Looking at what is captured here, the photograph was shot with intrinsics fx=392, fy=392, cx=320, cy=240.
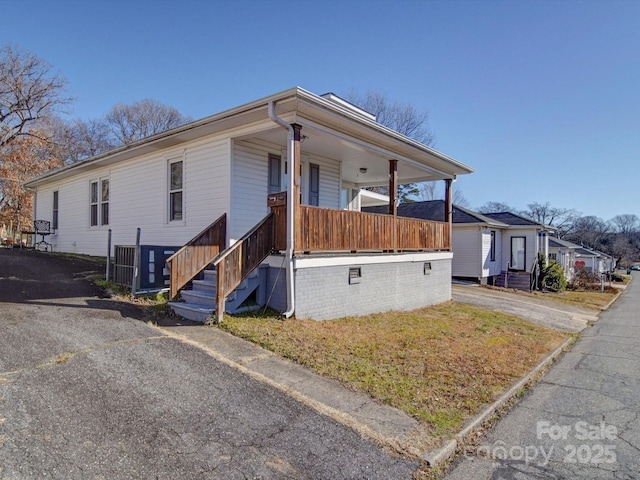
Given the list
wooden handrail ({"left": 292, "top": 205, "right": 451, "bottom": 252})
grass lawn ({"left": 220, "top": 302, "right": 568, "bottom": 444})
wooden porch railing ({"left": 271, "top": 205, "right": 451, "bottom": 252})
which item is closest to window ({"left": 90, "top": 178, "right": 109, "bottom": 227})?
wooden porch railing ({"left": 271, "top": 205, "right": 451, "bottom": 252})

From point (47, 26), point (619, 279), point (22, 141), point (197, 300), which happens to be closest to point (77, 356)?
point (197, 300)

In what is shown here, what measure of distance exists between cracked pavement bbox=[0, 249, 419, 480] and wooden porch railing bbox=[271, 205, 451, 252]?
2.87 metres

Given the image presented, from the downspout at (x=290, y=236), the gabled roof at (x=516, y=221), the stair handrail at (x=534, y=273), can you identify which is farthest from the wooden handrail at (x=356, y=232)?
the gabled roof at (x=516, y=221)

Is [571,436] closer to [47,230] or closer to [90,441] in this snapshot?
[90,441]

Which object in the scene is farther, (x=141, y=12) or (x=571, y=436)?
(x=141, y=12)

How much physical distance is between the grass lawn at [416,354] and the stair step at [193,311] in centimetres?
40

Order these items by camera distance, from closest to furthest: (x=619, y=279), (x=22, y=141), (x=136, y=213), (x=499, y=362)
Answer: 1. (x=499, y=362)
2. (x=136, y=213)
3. (x=22, y=141)
4. (x=619, y=279)

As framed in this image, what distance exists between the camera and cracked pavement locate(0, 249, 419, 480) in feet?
9.12

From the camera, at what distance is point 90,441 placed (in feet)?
9.66

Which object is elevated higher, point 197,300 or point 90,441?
point 197,300

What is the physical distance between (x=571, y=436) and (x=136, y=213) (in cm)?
1080

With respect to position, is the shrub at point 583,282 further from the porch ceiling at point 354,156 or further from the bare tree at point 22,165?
the bare tree at point 22,165

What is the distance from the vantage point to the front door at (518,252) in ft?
75.8

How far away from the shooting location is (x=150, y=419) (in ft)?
11.0
